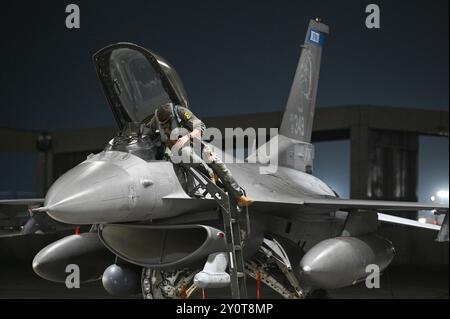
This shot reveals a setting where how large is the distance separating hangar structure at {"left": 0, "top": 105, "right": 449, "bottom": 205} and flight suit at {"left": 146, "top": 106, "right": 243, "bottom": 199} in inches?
432

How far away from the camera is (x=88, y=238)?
7.53 m

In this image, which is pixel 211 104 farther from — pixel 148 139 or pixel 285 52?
pixel 148 139

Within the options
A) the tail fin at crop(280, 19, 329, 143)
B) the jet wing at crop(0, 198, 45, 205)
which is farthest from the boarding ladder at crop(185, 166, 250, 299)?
the tail fin at crop(280, 19, 329, 143)

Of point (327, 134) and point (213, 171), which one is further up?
point (327, 134)

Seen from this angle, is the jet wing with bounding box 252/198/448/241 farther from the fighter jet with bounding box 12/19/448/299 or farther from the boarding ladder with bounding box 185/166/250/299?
the boarding ladder with bounding box 185/166/250/299

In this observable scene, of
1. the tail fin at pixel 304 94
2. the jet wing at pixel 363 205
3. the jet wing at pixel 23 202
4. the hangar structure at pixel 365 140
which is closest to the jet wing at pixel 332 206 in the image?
the jet wing at pixel 363 205

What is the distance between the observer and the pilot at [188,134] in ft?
21.1

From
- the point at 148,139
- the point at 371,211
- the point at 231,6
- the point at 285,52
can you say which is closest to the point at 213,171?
the point at 148,139

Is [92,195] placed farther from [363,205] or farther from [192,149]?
[363,205]

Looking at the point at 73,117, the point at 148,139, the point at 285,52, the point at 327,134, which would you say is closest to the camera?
the point at 148,139

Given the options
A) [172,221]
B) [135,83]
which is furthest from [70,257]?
[135,83]

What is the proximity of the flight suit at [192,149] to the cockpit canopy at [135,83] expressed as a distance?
0.71ft

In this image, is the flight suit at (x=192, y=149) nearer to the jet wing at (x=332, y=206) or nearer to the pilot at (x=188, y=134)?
the pilot at (x=188, y=134)

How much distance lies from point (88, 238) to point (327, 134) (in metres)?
13.9
